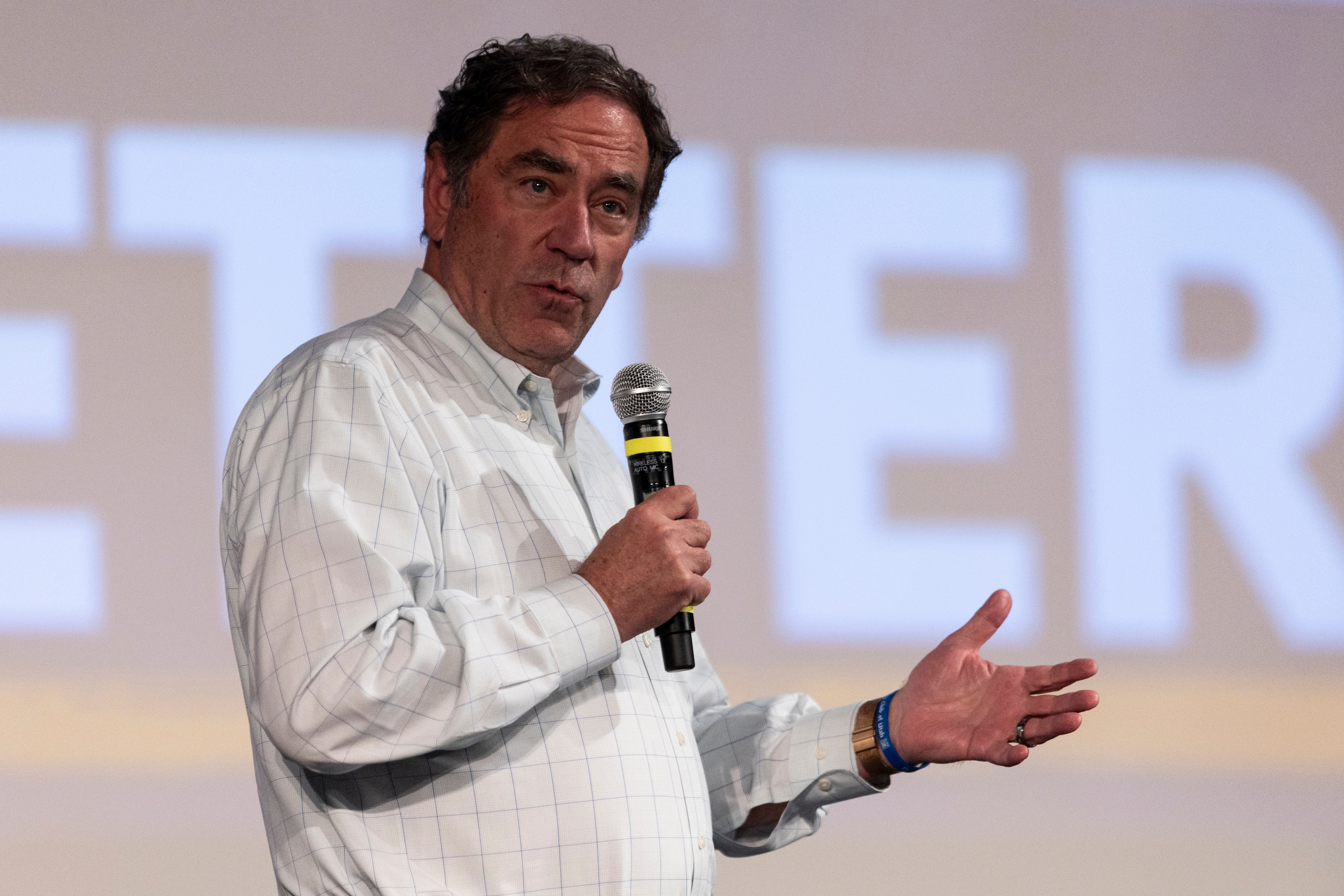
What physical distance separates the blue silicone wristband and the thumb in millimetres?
112

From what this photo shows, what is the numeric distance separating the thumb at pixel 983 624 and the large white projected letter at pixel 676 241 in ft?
4.50

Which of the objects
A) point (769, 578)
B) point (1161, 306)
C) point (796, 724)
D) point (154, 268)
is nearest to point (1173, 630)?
point (1161, 306)

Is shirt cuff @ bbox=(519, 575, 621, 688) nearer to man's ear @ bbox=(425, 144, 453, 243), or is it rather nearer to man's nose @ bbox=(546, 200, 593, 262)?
man's nose @ bbox=(546, 200, 593, 262)

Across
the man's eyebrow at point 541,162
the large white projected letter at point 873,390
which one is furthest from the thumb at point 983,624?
the large white projected letter at point 873,390

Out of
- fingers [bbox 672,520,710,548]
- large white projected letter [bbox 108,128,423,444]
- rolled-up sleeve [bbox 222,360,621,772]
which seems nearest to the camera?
rolled-up sleeve [bbox 222,360,621,772]

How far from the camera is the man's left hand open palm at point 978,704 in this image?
5.73ft

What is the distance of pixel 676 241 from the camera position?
321 centimetres

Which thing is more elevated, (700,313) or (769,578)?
(700,313)

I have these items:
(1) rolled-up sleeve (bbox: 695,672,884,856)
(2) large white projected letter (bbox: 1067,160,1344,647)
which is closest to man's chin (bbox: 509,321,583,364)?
(1) rolled-up sleeve (bbox: 695,672,884,856)

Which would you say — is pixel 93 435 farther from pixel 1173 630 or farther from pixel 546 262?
pixel 1173 630

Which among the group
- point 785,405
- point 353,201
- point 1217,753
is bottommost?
point 1217,753

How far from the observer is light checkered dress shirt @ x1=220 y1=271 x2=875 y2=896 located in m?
1.34

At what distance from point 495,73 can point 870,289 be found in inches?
65.4

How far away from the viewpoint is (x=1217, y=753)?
338 centimetres
